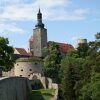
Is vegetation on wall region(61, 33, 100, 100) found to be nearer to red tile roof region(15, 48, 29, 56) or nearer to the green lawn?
the green lawn

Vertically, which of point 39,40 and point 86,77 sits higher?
point 39,40

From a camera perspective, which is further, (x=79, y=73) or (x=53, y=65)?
(x=53, y=65)

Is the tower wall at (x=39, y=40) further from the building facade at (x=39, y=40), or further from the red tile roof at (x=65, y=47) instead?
the red tile roof at (x=65, y=47)

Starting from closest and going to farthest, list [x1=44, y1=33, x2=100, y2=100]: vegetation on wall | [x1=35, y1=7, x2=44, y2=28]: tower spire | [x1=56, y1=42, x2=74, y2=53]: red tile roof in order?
[x1=44, y1=33, x2=100, y2=100]: vegetation on wall → [x1=35, y1=7, x2=44, y2=28]: tower spire → [x1=56, y1=42, x2=74, y2=53]: red tile roof

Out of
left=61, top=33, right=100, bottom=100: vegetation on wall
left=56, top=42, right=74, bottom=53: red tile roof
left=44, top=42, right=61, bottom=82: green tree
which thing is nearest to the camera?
left=61, top=33, right=100, bottom=100: vegetation on wall

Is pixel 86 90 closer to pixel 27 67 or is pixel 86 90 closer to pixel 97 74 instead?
pixel 97 74

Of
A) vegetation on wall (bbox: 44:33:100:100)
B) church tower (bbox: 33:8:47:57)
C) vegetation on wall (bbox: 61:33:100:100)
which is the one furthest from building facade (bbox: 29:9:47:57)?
vegetation on wall (bbox: 61:33:100:100)

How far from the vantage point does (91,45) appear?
42.4 meters

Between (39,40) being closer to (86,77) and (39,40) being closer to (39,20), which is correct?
(39,20)

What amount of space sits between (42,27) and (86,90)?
234 feet

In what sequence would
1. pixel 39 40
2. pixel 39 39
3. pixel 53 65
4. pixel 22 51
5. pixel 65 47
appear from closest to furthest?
pixel 53 65, pixel 22 51, pixel 39 40, pixel 39 39, pixel 65 47

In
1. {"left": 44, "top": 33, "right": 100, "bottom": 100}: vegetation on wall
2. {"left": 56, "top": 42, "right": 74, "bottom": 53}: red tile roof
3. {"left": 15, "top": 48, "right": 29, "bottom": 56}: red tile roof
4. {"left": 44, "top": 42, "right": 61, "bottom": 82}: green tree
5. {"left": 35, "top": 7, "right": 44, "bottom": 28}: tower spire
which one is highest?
{"left": 35, "top": 7, "right": 44, "bottom": 28}: tower spire

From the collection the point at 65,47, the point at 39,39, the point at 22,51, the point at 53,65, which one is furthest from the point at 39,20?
the point at 53,65

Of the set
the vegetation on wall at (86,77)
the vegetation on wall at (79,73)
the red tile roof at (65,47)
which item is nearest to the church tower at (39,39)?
the red tile roof at (65,47)
